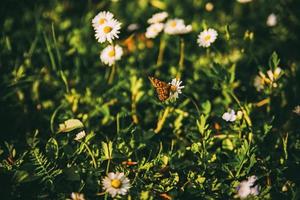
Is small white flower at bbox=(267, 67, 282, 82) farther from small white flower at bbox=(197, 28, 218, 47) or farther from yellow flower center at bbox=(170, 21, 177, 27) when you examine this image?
yellow flower center at bbox=(170, 21, 177, 27)

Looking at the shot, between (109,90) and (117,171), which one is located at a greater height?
(109,90)

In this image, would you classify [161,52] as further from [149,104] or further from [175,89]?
[175,89]

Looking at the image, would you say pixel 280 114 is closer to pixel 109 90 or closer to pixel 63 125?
pixel 109 90

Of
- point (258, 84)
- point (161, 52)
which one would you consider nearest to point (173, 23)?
point (161, 52)

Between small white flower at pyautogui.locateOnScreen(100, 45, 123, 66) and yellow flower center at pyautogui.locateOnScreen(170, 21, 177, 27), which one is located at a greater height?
yellow flower center at pyautogui.locateOnScreen(170, 21, 177, 27)

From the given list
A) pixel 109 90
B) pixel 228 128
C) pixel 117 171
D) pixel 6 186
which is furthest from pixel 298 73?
pixel 6 186

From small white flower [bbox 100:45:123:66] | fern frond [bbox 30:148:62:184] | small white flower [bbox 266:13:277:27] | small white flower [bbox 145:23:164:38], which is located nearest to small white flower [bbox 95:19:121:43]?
small white flower [bbox 100:45:123:66]
